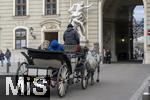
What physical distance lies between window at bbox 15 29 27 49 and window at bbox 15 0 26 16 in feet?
5.11

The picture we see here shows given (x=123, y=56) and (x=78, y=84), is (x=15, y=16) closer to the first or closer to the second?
(x=123, y=56)

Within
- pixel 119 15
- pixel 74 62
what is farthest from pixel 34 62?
pixel 119 15

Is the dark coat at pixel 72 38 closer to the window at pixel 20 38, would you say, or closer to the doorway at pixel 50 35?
the doorway at pixel 50 35

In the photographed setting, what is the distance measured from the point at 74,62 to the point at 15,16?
2558 centimetres

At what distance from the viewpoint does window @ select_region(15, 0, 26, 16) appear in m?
40.0

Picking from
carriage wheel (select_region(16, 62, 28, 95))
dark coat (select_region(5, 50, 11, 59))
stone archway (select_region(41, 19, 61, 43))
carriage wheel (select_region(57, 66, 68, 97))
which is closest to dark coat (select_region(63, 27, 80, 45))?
carriage wheel (select_region(57, 66, 68, 97))

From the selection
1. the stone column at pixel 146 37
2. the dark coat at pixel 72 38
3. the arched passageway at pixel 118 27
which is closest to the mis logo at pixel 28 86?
the dark coat at pixel 72 38

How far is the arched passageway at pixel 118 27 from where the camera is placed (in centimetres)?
4209

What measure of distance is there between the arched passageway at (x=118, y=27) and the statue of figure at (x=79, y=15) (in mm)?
2891

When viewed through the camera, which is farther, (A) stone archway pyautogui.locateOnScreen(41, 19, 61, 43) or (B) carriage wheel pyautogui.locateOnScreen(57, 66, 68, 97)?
(A) stone archway pyautogui.locateOnScreen(41, 19, 61, 43)

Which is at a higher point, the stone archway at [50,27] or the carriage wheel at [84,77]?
the stone archway at [50,27]

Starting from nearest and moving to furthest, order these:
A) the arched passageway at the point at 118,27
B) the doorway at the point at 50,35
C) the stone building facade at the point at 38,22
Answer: the stone building facade at the point at 38,22, the doorway at the point at 50,35, the arched passageway at the point at 118,27

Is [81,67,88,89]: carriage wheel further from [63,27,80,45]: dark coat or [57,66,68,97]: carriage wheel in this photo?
[57,66,68,97]: carriage wheel

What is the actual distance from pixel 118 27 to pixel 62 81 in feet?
109
